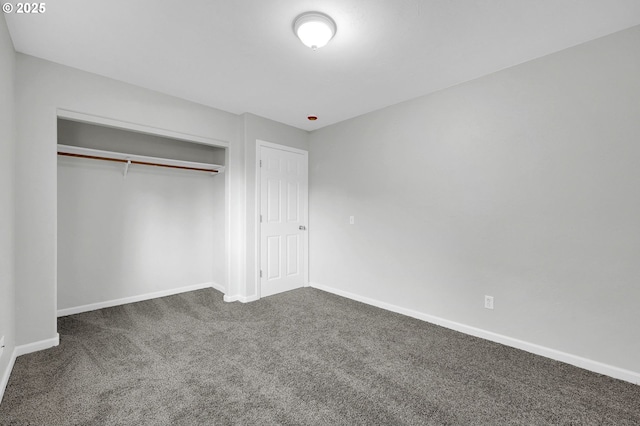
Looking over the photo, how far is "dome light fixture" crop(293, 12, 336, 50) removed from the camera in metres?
1.89

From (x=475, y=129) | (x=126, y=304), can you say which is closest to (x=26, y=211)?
(x=126, y=304)

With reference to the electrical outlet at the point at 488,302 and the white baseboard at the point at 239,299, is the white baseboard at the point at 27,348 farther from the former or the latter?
the electrical outlet at the point at 488,302

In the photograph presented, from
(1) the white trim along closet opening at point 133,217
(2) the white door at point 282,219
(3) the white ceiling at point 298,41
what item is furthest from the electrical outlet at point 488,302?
(1) the white trim along closet opening at point 133,217

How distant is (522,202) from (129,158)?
4078 mm

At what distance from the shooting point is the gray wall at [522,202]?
2.05 m

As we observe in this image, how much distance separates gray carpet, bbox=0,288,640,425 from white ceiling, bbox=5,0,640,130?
8.20 ft

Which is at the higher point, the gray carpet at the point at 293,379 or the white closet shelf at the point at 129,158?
the white closet shelf at the point at 129,158

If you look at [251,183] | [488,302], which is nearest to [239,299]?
[251,183]

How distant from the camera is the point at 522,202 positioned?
2473 mm

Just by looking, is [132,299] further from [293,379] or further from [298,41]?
[298,41]

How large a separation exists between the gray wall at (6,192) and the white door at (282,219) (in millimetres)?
2313

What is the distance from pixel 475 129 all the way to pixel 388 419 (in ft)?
8.43

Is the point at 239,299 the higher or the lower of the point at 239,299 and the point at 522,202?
the lower

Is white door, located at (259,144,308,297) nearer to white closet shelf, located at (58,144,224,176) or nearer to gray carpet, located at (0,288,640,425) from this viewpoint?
white closet shelf, located at (58,144,224,176)
